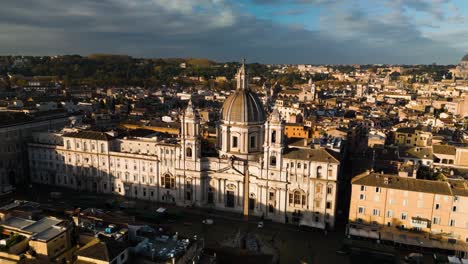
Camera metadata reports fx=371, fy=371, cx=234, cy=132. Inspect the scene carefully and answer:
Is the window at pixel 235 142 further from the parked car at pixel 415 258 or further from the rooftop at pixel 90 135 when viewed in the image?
the parked car at pixel 415 258

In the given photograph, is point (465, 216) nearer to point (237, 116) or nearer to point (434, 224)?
point (434, 224)

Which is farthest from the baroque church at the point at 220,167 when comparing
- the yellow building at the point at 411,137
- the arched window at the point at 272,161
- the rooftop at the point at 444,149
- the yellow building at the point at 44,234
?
the yellow building at the point at 411,137

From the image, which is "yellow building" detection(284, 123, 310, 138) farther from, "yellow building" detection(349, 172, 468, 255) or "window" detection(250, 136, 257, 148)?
"yellow building" detection(349, 172, 468, 255)

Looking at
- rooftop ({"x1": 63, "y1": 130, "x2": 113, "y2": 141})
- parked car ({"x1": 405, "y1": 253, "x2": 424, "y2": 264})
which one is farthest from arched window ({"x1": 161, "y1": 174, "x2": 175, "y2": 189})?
parked car ({"x1": 405, "y1": 253, "x2": 424, "y2": 264})

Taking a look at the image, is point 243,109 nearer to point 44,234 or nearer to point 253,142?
point 253,142

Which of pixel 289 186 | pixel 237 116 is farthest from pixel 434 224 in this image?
pixel 237 116
